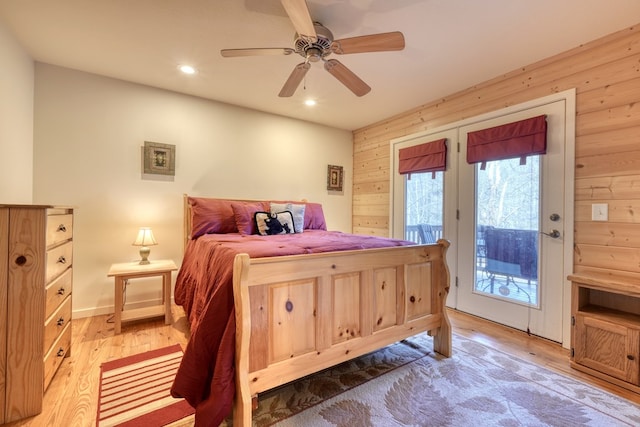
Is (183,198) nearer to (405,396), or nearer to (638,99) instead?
(405,396)

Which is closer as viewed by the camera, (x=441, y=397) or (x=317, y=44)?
(x=441, y=397)

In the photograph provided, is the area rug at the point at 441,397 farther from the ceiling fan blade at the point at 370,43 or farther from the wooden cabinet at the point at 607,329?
the ceiling fan blade at the point at 370,43

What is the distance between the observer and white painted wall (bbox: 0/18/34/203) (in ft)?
6.61

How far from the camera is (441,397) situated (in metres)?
1.63

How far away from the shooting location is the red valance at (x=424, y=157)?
3.22 m

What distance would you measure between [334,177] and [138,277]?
292 centimetres

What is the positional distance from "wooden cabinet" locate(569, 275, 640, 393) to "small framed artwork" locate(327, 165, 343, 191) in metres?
3.05

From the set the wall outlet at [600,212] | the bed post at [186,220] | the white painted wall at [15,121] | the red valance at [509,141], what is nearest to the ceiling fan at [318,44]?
the red valance at [509,141]

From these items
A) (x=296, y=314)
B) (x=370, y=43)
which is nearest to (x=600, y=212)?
(x=370, y=43)

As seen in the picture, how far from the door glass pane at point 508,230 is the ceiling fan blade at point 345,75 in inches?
63.9

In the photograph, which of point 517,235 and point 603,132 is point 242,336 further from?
point 603,132

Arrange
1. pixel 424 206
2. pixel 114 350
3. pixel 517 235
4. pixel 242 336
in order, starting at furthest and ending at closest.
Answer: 1. pixel 424 206
2. pixel 517 235
3. pixel 114 350
4. pixel 242 336

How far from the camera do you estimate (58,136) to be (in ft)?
8.70

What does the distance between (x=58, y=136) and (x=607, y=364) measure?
4.79 meters
